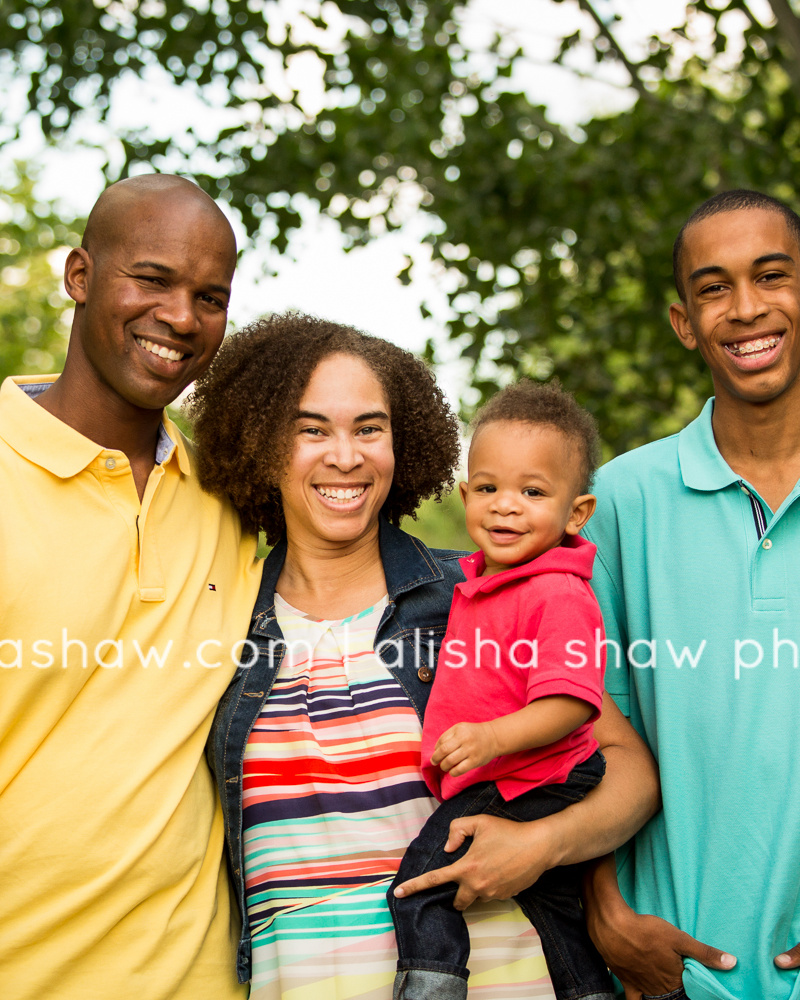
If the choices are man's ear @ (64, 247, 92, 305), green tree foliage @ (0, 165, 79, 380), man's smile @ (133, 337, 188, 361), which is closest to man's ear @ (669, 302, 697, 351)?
man's smile @ (133, 337, 188, 361)

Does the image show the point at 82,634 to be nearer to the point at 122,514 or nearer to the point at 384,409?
the point at 122,514

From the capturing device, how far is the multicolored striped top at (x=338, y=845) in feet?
7.91

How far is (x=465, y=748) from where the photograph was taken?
7.36ft

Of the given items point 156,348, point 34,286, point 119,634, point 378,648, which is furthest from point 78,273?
point 34,286

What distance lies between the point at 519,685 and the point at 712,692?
1.60 ft

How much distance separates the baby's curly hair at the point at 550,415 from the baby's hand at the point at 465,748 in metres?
0.69

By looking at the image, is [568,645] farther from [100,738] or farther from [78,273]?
[78,273]

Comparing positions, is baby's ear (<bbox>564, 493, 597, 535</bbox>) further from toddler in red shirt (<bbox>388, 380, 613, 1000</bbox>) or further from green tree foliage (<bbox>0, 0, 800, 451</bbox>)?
green tree foliage (<bbox>0, 0, 800, 451</bbox>)

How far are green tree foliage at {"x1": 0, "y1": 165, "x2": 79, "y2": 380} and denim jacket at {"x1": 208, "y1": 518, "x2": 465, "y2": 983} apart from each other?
50.7ft

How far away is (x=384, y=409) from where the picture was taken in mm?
2926

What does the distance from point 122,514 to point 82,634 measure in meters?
0.34

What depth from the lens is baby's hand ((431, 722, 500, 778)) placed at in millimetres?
2240

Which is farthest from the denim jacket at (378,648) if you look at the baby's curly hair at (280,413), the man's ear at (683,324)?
the man's ear at (683,324)

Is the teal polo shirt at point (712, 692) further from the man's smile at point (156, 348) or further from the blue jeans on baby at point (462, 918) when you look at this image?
the man's smile at point (156, 348)
